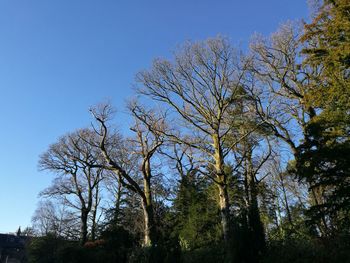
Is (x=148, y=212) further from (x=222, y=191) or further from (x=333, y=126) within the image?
(x=333, y=126)

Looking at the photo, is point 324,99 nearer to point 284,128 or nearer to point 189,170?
point 284,128

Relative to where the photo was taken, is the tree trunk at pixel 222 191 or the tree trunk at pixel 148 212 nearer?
the tree trunk at pixel 222 191

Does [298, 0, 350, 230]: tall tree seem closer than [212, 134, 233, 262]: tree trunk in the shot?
Yes

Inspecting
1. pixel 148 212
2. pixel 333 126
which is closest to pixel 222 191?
pixel 148 212

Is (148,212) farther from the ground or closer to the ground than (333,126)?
farther from the ground

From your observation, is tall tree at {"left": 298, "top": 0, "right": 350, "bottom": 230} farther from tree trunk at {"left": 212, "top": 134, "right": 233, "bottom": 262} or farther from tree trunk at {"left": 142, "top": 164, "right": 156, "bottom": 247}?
tree trunk at {"left": 142, "top": 164, "right": 156, "bottom": 247}

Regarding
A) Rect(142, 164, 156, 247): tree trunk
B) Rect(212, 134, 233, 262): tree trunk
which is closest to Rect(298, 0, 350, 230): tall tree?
Rect(212, 134, 233, 262): tree trunk

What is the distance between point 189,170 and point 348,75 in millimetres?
16594

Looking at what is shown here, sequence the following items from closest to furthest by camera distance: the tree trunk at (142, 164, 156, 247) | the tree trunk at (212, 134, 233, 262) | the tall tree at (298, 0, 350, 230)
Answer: the tall tree at (298, 0, 350, 230) < the tree trunk at (212, 134, 233, 262) < the tree trunk at (142, 164, 156, 247)

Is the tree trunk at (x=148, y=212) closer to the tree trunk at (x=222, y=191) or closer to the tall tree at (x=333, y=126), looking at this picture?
the tree trunk at (x=222, y=191)

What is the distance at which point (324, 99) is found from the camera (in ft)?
43.8

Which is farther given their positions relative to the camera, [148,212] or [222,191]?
[148,212]

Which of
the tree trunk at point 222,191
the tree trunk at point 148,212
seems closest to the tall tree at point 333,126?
the tree trunk at point 222,191

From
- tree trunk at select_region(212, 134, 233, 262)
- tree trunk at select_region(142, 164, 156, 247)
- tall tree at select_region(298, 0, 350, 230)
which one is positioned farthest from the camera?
tree trunk at select_region(142, 164, 156, 247)
